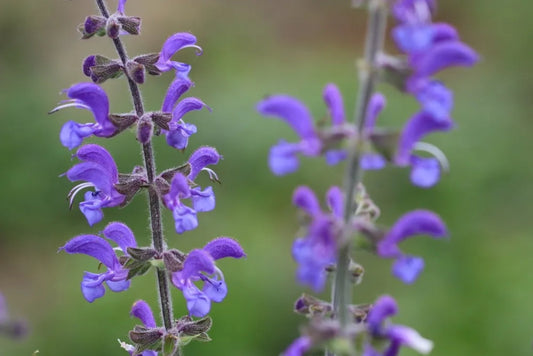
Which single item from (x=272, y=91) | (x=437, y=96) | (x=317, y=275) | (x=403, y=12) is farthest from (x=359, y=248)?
(x=272, y=91)

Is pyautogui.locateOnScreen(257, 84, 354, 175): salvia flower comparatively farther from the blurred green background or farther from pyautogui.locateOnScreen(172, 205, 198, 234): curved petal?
the blurred green background

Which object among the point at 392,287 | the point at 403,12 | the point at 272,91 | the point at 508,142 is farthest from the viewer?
the point at 272,91

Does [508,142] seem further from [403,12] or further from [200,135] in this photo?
[403,12]

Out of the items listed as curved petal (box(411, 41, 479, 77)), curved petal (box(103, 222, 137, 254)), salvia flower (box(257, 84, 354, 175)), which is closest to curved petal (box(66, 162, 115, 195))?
curved petal (box(103, 222, 137, 254))

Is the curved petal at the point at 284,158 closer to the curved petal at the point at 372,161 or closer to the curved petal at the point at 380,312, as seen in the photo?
the curved petal at the point at 372,161

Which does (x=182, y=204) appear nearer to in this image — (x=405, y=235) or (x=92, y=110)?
(x=92, y=110)
